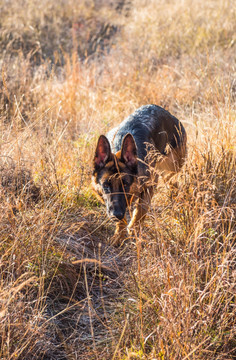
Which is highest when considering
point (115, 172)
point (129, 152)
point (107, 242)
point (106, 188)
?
point (129, 152)

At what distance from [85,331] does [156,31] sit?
31.5 feet

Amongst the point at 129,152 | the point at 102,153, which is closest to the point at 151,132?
the point at 129,152

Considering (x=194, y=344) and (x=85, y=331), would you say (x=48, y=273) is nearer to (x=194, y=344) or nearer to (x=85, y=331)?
(x=85, y=331)

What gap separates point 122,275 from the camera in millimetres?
3125

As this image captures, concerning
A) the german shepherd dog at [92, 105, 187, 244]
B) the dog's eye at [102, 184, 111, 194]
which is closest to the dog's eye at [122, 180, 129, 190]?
the german shepherd dog at [92, 105, 187, 244]

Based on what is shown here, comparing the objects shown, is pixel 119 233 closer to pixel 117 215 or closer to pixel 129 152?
pixel 117 215

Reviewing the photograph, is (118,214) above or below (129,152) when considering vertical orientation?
below

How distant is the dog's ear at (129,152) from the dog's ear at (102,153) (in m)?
0.16

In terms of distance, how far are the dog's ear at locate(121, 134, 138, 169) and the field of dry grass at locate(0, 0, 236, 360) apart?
41 centimetres

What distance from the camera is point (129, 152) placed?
12.9 feet

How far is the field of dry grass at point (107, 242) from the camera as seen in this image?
7.86 feet

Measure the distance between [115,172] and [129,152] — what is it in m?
0.25

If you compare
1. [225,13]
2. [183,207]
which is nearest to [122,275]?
[183,207]

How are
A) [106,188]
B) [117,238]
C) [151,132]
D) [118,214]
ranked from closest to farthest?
[118,214] → [106,188] → [117,238] → [151,132]
